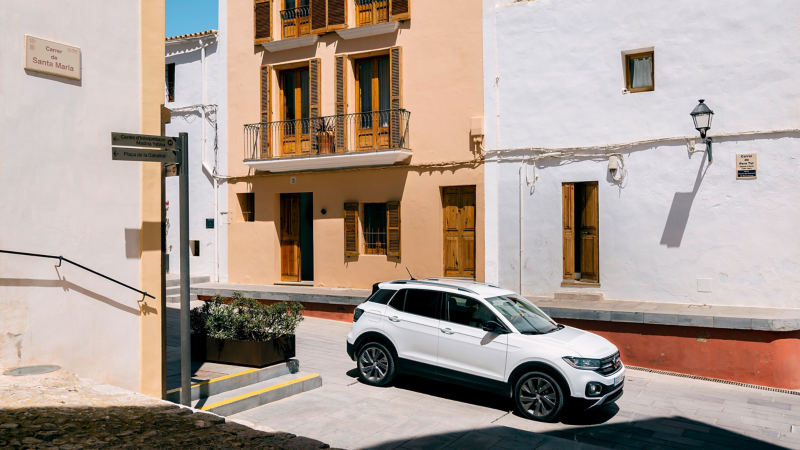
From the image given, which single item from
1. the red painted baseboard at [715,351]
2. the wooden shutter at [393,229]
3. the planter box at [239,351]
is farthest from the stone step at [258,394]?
the wooden shutter at [393,229]

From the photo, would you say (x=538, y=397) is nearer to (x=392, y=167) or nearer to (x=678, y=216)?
(x=678, y=216)

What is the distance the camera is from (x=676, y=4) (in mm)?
13188

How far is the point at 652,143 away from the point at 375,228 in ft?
25.0

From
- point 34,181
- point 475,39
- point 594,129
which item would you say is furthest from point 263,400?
point 475,39

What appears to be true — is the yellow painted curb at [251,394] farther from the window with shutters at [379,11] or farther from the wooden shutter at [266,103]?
the window with shutters at [379,11]

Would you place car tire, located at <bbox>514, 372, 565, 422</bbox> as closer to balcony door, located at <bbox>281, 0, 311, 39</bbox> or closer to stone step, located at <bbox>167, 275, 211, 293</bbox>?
stone step, located at <bbox>167, 275, 211, 293</bbox>

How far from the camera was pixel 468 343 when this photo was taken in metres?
8.95

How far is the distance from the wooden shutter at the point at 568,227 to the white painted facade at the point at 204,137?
10.5m

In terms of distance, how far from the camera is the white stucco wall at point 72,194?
20.1ft

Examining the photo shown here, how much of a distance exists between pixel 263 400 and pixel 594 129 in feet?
30.9

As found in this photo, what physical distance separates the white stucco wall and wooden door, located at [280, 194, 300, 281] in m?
12.0

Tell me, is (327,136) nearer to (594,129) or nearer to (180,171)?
(594,129)

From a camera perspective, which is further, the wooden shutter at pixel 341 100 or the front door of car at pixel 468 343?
the wooden shutter at pixel 341 100

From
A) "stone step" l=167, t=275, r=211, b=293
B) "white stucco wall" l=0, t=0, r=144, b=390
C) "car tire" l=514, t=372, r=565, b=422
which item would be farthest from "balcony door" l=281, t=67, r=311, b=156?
"car tire" l=514, t=372, r=565, b=422
